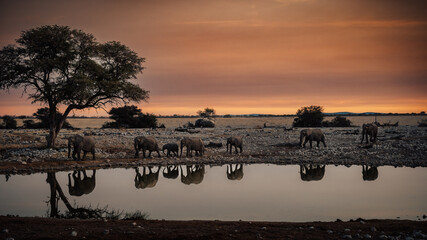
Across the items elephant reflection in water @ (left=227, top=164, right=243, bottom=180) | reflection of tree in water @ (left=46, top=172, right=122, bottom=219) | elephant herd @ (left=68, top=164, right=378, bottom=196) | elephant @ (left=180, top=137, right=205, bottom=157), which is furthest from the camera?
elephant @ (left=180, top=137, right=205, bottom=157)

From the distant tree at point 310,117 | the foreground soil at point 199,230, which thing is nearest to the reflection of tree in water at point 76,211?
the foreground soil at point 199,230

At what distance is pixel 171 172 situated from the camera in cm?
2361

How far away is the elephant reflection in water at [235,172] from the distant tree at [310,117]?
4253 centimetres

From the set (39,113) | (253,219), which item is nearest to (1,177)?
(253,219)

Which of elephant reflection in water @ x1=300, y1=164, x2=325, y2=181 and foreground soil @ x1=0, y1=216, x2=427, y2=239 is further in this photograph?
elephant reflection in water @ x1=300, y1=164, x2=325, y2=181

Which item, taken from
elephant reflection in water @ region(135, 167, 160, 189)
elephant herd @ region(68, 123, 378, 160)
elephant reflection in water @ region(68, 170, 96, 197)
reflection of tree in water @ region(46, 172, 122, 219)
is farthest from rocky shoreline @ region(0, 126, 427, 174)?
reflection of tree in water @ region(46, 172, 122, 219)

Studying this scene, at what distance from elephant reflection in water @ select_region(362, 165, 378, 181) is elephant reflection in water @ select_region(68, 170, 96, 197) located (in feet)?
48.5

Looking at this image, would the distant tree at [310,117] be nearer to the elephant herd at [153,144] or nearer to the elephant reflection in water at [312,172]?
the elephant herd at [153,144]

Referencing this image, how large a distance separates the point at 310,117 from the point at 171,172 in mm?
46625

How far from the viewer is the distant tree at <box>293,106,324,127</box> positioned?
65.3 meters

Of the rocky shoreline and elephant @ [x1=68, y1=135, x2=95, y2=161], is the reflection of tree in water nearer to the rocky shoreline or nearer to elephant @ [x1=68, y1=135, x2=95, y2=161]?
the rocky shoreline

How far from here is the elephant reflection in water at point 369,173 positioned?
68.7 feet

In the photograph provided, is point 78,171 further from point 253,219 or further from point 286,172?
point 253,219

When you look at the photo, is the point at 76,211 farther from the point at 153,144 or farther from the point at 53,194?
the point at 153,144
